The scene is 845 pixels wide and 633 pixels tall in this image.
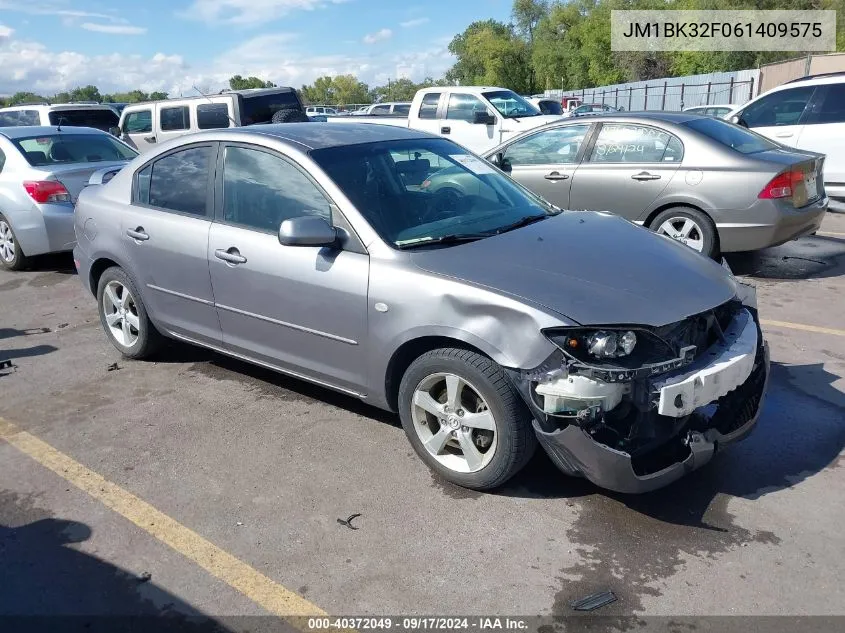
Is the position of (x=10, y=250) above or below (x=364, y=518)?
above

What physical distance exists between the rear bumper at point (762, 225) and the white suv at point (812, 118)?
11.5 feet

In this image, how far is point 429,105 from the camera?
14461 mm

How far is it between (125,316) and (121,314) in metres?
0.05

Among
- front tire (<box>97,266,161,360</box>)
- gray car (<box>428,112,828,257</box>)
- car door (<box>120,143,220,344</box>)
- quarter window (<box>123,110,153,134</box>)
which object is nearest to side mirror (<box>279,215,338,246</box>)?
car door (<box>120,143,220,344</box>)

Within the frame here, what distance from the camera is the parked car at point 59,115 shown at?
14250mm

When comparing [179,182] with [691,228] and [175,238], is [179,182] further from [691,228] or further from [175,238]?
[691,228]

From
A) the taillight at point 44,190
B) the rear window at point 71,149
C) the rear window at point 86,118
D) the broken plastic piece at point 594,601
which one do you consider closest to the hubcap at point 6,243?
the taillight at point 44,190

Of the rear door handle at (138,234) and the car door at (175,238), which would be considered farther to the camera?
the rear door handle at (138,234)

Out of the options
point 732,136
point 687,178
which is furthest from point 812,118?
point 687,178

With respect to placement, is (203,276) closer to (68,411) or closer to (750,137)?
(68,411)

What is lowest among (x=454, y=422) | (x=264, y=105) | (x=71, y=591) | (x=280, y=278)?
(x=71, y=591)

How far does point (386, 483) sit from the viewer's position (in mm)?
3627

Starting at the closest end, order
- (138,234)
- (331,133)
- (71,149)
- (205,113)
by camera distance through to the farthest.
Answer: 1. (331,133)
2. (138,234)
3. (71,149)
4. (205,113)

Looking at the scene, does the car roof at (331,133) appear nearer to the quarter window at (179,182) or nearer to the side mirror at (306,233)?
the quarter window at (179,182)
